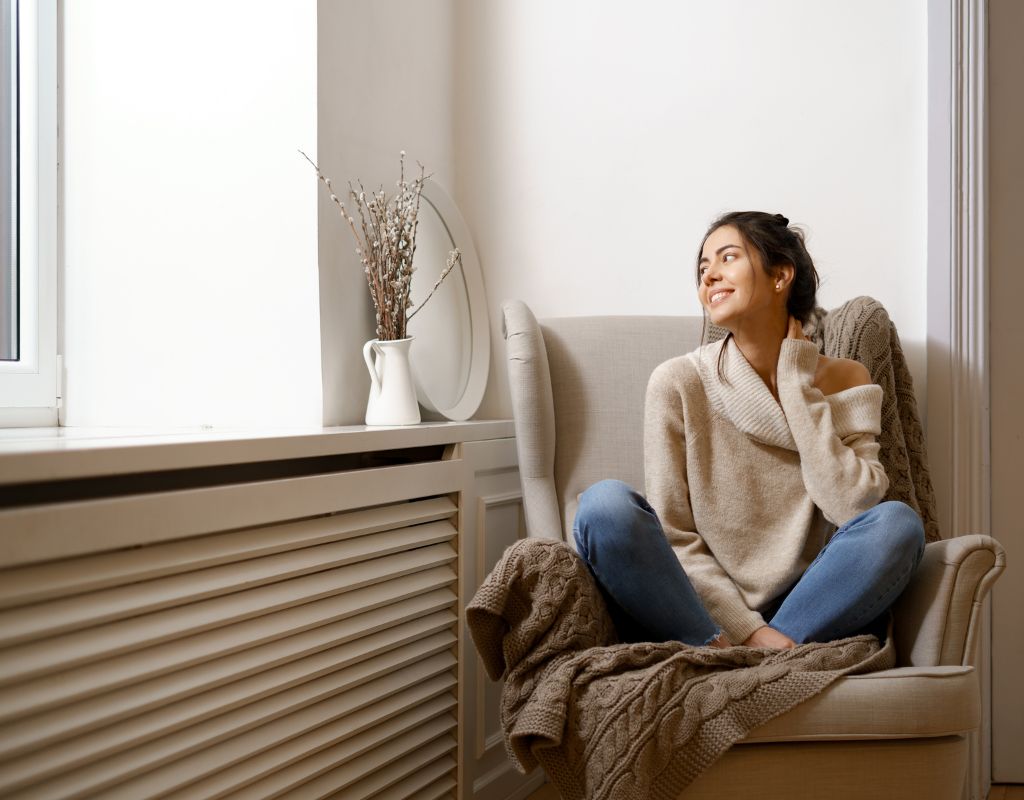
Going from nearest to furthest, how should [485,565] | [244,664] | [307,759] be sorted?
[244,664] < [307,759] < [485,565]

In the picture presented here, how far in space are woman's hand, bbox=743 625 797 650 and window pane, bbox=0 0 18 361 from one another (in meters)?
1.47

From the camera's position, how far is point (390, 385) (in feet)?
5.76

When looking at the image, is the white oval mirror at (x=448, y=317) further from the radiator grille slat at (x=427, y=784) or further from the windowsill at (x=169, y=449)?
the radiator grille slat at (x=427, y=784)

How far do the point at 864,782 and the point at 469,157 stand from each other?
5.47 ft

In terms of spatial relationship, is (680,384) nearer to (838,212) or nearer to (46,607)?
(838,212)

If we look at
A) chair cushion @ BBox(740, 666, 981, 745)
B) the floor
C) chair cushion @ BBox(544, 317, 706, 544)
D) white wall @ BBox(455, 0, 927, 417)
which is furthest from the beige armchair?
the floor

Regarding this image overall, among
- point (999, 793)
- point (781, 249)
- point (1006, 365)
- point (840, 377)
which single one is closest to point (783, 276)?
point (781, 249)

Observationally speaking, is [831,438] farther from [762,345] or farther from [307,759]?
[307,759]

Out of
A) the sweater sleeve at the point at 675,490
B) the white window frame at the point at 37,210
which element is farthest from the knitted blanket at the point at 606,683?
the white window frame at the point at 37,210

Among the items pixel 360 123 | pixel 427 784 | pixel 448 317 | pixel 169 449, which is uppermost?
pixel 360 123

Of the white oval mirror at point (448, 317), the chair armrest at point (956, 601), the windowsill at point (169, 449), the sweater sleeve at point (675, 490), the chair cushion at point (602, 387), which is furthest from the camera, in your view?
the white oval mirror at point (448, 317)

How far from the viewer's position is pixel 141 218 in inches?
72.2

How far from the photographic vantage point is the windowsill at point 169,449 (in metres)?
0.95

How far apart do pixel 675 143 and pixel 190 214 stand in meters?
1.09
